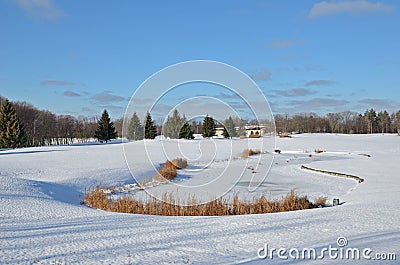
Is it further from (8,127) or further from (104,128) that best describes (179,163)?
(104,128)

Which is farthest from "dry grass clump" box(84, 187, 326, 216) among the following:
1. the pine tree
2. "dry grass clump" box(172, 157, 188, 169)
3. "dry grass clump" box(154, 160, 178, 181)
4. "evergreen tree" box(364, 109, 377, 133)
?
"evergreen tree" box(364, 109, 377, 133)

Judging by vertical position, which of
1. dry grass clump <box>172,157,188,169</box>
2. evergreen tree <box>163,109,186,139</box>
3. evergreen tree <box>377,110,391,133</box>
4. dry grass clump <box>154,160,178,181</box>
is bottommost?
dry grass clump <box>154,160,178,181</box>


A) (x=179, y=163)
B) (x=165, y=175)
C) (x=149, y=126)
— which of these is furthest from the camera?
(x=179, y=163)

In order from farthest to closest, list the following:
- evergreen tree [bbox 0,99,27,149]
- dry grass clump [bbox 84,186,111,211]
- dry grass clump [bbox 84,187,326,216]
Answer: evergreen tree [bbox 0,99,27,149], dry grass clump [bbox 84,186,111,211], dry grass clump [bbox 84,187,326,216]

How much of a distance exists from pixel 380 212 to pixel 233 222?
258 cm

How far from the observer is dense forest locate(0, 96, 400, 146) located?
44219 mm

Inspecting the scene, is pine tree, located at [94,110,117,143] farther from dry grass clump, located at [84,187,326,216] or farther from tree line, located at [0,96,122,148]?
dry grass clump, located at [84,187,326,216]

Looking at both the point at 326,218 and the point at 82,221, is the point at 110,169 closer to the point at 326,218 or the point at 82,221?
the point at 82,221

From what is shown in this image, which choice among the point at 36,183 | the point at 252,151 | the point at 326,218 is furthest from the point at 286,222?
the point at 252,151

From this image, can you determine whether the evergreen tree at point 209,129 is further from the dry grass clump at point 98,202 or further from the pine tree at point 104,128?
the pine tree at point 104,128

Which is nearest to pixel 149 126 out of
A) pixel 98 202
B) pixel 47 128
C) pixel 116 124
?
pixel 98 202

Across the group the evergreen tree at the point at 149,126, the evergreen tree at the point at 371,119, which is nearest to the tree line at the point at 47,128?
the evergreen tree at the point at 149,126

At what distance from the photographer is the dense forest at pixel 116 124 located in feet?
145

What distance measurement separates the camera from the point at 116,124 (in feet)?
145
